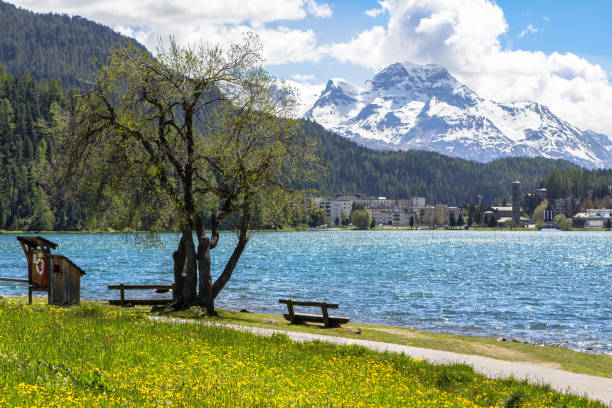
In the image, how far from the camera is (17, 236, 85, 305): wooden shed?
96.9 ft

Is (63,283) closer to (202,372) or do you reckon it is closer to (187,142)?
(187,142)

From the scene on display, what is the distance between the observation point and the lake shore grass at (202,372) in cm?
1142

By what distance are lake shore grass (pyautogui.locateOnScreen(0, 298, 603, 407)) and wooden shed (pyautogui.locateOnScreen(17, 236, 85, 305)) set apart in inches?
280

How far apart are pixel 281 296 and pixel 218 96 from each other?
85.3ft

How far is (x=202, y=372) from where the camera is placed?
1382cm

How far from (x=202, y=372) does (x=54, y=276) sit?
61.9 feet

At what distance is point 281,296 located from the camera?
5522 cm

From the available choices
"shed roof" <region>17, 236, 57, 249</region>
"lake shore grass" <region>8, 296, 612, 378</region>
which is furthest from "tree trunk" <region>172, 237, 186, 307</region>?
"shed roof" <region>17, 236, 57, 249</region>

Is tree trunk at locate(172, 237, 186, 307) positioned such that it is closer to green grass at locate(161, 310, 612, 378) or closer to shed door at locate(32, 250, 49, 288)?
green grass at locate(161, 310, 612, 378)

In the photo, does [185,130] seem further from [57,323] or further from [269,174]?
[57,323]

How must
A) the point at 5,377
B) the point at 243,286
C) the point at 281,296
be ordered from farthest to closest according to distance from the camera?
the point at 243,286
the point at 281,296
the point at 5,377

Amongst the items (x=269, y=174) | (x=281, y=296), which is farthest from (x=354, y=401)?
(x=281, y=296)

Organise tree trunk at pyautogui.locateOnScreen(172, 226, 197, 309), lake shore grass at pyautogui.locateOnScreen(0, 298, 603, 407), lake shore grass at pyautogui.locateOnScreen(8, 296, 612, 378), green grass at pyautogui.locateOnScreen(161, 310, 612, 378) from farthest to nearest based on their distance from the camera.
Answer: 1. tree trunk at pyautogui.locateOnScreen(172, 226, 197, 309)
2. lake shore grass at pyautogui.locateOnScreen(8, 296, 612, 378)
3. green grass at pyautogui.locateOnScreen(161, 310, 612, 378)
4. lake shore grass at pyautogui.locateOnScreen(0, 298, 603, 407)

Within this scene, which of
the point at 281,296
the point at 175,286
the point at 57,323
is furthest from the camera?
the point at 281,296
